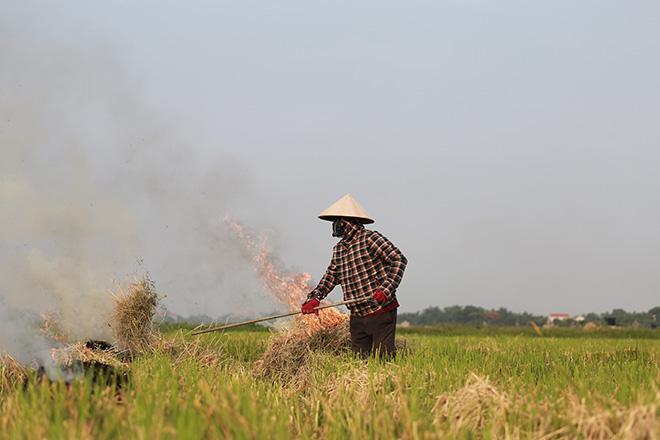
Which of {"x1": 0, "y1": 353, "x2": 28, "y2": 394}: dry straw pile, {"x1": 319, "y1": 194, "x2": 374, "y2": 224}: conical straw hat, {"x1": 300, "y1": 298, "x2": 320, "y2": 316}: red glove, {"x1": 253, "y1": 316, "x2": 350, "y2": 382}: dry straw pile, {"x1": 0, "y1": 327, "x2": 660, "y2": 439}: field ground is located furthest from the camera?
{"x1": 253, "y1": 316, "x2": 350, "y2": 382}: dry straw pile

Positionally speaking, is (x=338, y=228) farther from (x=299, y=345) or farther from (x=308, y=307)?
(x=299, y=345)

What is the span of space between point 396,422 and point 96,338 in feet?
20.7

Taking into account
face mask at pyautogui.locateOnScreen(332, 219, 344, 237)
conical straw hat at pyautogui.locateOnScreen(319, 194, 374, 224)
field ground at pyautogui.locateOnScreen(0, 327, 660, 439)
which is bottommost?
field ground at pyautogui.locateOnScreen(0, 327, 660, 439)

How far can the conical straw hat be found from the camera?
7.68 m

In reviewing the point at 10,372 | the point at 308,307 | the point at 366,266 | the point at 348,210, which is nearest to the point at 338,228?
the point at 348,210

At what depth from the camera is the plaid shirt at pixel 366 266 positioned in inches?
296

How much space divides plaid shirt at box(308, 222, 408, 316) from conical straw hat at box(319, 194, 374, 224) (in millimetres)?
212

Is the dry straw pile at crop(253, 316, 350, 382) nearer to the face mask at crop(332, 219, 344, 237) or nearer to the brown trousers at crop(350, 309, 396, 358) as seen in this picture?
the brown trousers at crop(350, 309, 396, 358)

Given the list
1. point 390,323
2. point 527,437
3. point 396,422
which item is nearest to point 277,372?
point 390,323

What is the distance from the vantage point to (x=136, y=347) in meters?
8.20

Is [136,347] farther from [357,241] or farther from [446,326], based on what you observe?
[446,326]

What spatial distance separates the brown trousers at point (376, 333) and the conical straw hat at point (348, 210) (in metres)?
1.42

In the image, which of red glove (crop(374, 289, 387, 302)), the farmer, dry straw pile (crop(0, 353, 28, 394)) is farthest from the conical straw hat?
dry straw pile (crop(0, 353, 28, 394))

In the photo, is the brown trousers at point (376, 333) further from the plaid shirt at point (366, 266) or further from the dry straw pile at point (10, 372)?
the dry straw pile at point (10, 372)
